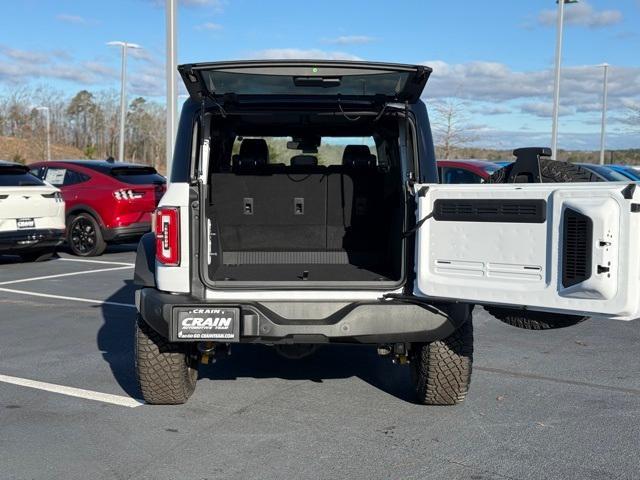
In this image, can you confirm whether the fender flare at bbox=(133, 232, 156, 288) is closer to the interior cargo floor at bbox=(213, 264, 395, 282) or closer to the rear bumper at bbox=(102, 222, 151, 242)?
the interior cargo floor at bbox=(213, 264, 395, 282)

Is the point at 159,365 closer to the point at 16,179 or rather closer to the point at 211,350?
the point at 211,350

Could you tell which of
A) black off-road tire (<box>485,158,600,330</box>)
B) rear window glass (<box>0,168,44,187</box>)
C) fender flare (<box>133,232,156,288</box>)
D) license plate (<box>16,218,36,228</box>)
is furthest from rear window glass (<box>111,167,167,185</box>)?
black off-road tire (<box>485,158,600,330</box>)

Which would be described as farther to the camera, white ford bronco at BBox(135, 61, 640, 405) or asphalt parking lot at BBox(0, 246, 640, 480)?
asphalt parking lot at BBox(0, 246, 640, 480)

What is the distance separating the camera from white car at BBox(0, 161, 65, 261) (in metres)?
11.8

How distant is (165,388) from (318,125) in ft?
7.06

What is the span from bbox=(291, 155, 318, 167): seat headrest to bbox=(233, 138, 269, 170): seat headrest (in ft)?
0.72

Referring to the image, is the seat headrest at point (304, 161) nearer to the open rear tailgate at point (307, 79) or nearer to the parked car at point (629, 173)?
the open rear tailgate at point (307, 79)

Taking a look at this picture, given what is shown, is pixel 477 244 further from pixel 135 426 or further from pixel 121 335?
pixel 121 335

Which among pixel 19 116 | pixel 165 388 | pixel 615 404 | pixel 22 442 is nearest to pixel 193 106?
pixel 165 388

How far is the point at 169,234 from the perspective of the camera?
4.59 m

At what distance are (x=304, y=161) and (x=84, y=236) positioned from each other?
8.67 metres

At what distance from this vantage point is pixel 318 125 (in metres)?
5.84

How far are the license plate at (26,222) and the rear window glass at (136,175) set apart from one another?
73.7 inches

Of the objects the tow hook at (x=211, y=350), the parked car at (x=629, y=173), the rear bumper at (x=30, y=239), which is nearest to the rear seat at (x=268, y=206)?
the tow hook at (x=211, y=350)
